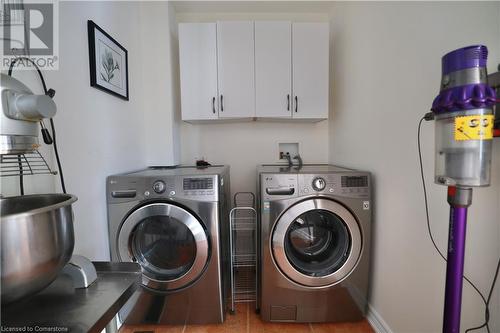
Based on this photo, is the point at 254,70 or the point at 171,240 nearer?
the point at 171,240

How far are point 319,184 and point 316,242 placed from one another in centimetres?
42

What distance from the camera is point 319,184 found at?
1.38 meters

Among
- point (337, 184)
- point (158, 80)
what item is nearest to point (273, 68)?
point (158, 80)

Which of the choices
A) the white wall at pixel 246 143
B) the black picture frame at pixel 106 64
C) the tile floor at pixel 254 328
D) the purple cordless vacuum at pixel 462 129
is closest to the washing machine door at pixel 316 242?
the tile floor at pixel 254 328

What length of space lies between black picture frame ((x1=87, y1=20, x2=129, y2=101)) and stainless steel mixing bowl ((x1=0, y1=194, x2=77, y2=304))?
3.71 ft

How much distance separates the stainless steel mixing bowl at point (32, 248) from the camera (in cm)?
39

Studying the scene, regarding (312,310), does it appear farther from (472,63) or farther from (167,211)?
(472,63)

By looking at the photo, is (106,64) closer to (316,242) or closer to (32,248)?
(32,248)

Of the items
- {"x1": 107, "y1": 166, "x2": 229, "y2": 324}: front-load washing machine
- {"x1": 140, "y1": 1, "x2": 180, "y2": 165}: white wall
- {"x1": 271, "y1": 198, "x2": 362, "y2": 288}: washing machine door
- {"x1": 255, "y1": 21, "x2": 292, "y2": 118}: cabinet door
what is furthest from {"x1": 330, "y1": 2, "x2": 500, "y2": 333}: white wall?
{"x1": 140, "y1": 1, "x2": 180, "y2": 165}: white wall

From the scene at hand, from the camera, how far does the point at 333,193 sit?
4.54ft

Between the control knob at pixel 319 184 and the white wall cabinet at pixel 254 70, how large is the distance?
76 centimetres

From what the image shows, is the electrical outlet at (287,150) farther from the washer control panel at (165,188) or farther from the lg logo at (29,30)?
the lg logo at (29,30)
